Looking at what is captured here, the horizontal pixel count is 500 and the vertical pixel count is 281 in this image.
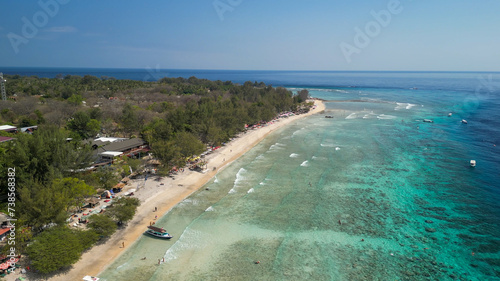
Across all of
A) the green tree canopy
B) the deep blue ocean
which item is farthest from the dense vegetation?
the deep blue ocean

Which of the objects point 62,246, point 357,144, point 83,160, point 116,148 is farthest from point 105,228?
point 357,144

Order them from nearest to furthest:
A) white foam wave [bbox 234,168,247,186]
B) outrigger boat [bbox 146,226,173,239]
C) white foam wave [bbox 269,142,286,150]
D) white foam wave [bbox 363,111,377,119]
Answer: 1. outrigger boat [bbox 146,226,173,239]
2. white foam wave [bbox 234,168,247,186]
3. white foam wave [bbox 269,142,286,150]
4. white foam wave [bbox 363,111,377,119]

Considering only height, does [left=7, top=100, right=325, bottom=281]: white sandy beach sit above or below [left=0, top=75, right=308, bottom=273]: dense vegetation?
below

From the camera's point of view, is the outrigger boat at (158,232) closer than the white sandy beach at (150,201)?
No

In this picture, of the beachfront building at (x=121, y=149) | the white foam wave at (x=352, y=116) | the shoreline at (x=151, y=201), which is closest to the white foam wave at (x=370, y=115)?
the white foam wave at (x=352, y=116)

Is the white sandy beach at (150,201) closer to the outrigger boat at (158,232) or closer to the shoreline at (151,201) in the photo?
the shoreline at (151,201)

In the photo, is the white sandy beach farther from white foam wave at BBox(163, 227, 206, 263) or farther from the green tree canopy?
white foam wave at BBox(163, 227, 206, 263)

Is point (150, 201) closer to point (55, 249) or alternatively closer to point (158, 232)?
point (158, 232)
